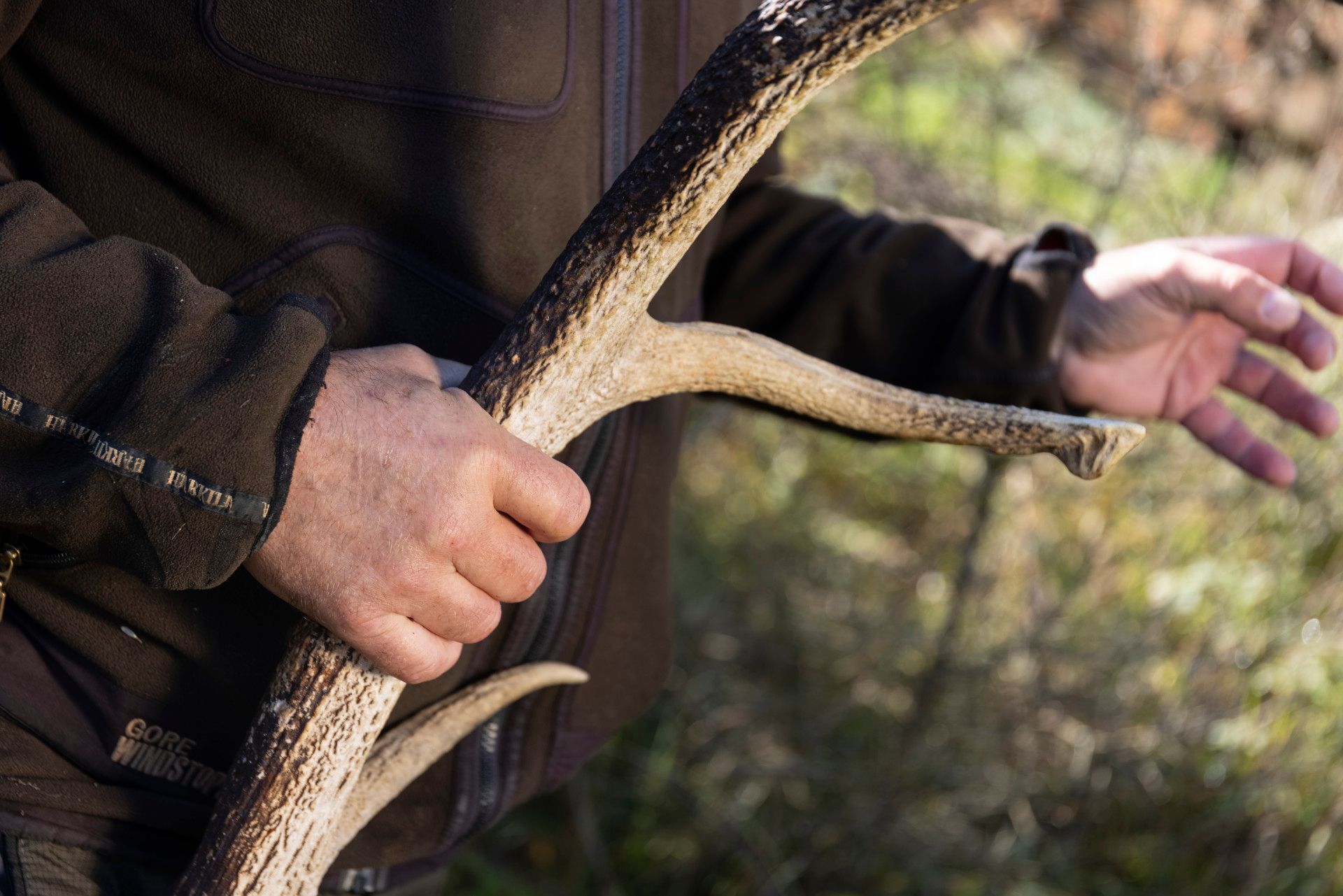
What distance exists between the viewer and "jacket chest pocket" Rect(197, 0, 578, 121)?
3.20 ft

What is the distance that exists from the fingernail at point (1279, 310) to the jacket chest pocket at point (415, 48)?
1.00m

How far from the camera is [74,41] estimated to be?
973 millimetres

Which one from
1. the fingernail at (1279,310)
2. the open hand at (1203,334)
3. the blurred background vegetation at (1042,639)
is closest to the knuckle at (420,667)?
the open hand at (1203,334)

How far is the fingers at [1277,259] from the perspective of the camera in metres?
1.52

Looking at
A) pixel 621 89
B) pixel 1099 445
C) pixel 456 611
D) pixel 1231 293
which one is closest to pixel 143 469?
pixel 456 611

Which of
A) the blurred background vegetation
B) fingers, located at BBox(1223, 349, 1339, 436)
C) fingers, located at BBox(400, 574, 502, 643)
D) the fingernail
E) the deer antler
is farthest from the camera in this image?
the blurred background vegetation

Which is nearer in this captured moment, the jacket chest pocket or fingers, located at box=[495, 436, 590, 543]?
fingers, located at box=[495, 436, 590, 543]

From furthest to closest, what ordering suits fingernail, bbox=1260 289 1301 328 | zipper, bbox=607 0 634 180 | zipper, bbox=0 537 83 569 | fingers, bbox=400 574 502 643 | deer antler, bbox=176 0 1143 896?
fingernail, bbox=1260 289 1301 328
zipper, bbox=607 0 634 180
zipper, bbox=0 537 83 569
fingers, bbox=400 574 502 643
deer antler, bbox=176 0 1143 896

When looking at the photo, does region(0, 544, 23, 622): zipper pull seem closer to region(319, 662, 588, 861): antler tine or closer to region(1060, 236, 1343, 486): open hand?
region(319, 662, 588, 861): antler tine

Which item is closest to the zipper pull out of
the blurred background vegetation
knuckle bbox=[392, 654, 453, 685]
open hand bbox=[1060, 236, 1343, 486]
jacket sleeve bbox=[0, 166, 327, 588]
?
jacket sleeve bbox=[0, 166, 327, 588]

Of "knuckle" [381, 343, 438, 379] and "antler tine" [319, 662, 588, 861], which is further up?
"knuckle" [381, 343, 438, 379]

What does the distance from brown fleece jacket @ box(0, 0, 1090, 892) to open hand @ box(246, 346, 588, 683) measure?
30 mm

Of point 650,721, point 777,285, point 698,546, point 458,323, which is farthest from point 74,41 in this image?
point 698,546

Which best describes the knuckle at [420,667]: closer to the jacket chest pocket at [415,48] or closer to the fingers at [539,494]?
the fingers at [539,494]
